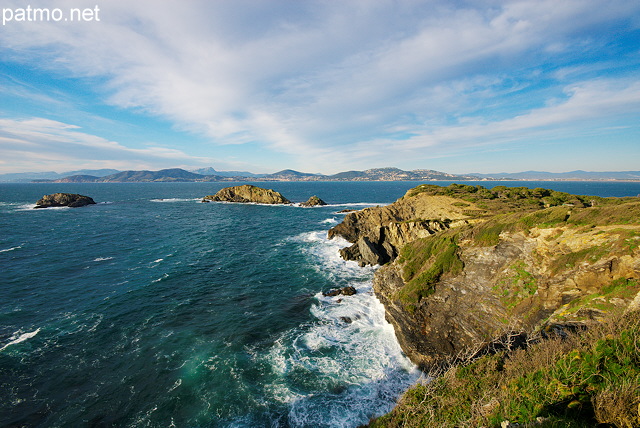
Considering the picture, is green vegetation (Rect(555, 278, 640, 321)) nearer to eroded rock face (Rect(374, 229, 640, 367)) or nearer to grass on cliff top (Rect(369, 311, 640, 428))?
eroded rock face (Rect(374, 229, 640, 367))

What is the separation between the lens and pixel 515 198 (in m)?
47.3

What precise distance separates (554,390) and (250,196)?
119 meters

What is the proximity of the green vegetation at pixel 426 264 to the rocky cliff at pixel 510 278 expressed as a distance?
0.08 metres

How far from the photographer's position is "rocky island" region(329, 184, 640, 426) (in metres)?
11.7

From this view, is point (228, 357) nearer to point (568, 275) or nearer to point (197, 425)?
point (197, 425)

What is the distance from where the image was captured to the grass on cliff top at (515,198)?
39.0 metres

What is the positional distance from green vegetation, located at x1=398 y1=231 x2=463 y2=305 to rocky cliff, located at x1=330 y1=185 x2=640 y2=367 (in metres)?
0.08

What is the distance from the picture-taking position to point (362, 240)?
40.4m

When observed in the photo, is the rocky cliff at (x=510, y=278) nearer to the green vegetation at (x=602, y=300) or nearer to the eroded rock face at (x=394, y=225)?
the green vegetation at (x=602, y=300)

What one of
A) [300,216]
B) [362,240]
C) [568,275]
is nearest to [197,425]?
[568,275]

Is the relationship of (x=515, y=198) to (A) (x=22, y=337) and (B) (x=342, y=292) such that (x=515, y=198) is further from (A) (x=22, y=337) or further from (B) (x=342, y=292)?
(A) (x=22, y=337)

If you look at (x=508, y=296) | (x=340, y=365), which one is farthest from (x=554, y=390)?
(x=340, y=365)

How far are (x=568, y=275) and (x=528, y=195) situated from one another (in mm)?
44144

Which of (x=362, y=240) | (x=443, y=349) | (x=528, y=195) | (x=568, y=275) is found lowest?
(x=443, y=349)
